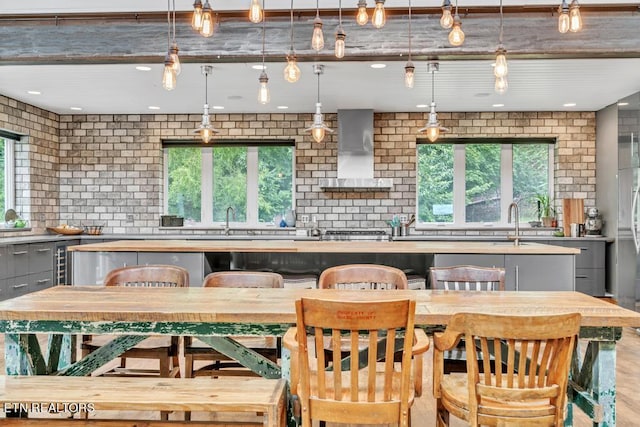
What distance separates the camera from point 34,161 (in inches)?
268

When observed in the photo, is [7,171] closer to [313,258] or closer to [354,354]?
[313,258]

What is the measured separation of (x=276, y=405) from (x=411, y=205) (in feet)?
18.1

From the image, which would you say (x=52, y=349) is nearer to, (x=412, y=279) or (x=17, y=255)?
(x=412, y=279)

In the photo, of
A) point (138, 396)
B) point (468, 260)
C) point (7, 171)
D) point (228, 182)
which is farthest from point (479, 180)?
point (7, 171)

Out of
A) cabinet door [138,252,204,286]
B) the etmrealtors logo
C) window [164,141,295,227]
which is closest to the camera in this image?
the etmrealtors logo

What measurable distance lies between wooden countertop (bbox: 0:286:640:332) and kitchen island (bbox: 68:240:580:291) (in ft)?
4.71

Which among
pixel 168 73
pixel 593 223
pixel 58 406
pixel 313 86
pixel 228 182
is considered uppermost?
pixel 313 86

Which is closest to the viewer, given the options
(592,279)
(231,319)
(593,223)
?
(231,319)

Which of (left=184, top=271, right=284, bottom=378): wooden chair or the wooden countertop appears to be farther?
(left=184, top=271, right=284, bottom=378): wooden chair

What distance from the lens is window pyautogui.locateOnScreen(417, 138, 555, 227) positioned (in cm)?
729

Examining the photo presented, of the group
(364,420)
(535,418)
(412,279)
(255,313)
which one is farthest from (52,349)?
(412,279)


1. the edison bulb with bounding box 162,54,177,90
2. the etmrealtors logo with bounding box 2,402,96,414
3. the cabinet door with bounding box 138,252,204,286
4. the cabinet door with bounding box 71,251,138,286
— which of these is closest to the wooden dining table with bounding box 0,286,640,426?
the etmrealtors logo with bounding box 2,402,96,414

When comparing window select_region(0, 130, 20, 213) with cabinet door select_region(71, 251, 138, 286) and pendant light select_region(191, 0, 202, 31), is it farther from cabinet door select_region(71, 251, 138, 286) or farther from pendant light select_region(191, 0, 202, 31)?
pendant light select_region(191, 0, 202, 31)

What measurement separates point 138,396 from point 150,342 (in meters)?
0.78
